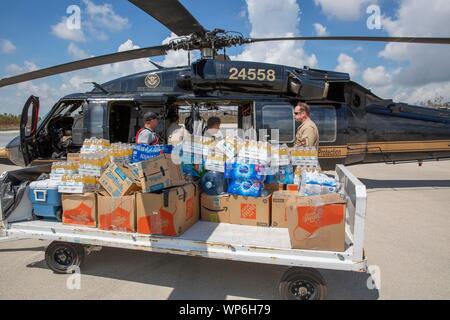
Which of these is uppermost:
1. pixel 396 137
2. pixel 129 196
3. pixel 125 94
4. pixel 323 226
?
pixel 125 94

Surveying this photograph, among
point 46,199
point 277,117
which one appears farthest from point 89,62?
point 277,117

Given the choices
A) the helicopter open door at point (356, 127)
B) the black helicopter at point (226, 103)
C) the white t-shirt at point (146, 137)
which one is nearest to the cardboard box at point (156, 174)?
the white t-shirt at point (146, 137)

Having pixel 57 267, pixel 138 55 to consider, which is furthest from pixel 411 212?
pixel 138 55

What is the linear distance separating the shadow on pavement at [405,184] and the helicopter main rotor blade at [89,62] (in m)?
6.40

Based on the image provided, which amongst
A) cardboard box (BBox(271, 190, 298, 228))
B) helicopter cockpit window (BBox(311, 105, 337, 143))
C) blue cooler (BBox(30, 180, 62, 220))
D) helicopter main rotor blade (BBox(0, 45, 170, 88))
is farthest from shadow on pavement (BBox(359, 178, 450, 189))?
blue cooler (BBox(30, 180, 62, 220))

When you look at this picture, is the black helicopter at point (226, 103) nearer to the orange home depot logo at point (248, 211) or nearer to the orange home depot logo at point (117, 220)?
the orange home depot logo at point (248, 211)

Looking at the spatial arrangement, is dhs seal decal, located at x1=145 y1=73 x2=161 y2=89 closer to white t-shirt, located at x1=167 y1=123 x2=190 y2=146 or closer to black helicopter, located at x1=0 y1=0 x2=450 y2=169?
black helicopter, located at x1=0 y1=0 x2=450 y2=169

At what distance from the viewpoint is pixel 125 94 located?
6426mm

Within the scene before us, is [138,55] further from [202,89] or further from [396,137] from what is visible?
[396,137]

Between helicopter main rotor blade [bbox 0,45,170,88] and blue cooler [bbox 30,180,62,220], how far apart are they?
3.73 metres

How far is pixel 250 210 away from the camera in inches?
131

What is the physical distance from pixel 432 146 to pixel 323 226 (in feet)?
20.6

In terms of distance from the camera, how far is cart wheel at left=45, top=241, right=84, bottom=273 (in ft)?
11.3

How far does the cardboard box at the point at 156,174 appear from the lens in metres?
2.96
